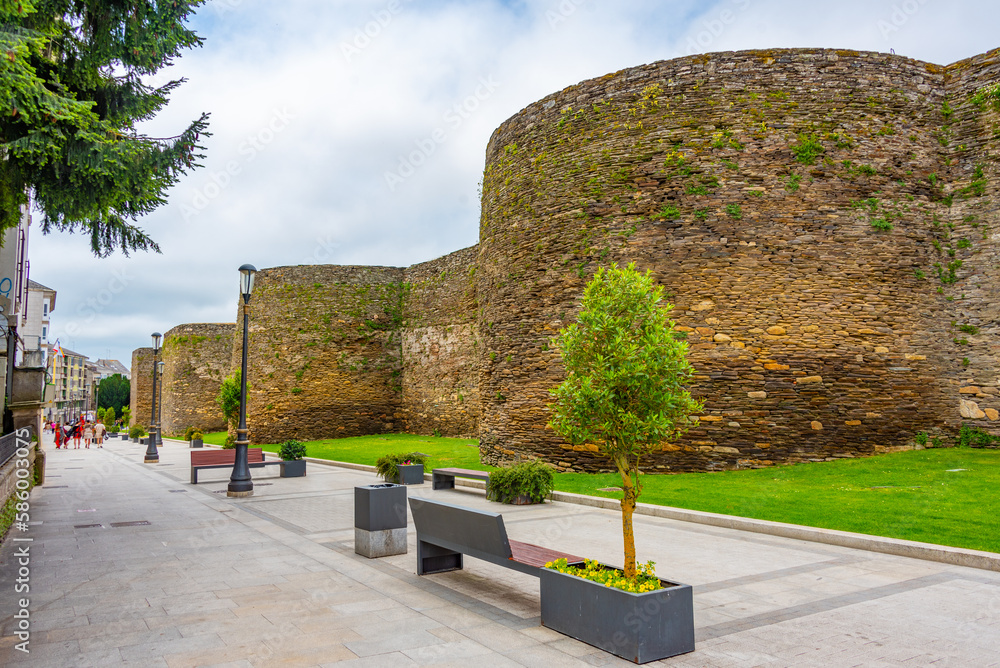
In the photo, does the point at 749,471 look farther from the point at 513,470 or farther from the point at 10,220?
the point at 10,220

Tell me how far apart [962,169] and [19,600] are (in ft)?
53.3

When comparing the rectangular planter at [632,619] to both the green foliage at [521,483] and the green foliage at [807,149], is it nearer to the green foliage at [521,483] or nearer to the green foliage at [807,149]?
the green foliage at [521,483]

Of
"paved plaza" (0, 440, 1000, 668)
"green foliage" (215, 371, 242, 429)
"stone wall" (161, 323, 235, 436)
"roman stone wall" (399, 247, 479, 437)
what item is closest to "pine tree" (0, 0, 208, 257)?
"paved plaza" (0, 440, 1000, 668)

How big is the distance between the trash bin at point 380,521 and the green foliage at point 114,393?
97273 millimetres

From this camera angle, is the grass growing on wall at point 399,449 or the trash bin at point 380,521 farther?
the grass growing on wall at point 399,449

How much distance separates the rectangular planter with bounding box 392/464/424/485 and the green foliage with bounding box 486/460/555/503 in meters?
3.34

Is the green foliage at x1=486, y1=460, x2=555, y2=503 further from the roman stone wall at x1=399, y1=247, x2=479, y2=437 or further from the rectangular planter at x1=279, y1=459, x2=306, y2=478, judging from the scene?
the roman stone wall at x1=399, y1=247, x2=479, y2=437

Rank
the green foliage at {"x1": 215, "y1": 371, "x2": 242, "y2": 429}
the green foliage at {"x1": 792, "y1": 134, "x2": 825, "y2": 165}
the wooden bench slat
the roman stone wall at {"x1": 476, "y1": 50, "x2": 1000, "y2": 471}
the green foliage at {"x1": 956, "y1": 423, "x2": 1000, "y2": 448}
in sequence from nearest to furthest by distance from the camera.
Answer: the wooden bench slat
the green foliage at {"x1": 956, "y1": 423, "x2": 1000, "y2": 448}
the roman stone wall at {"x1": 476, "y1": 50, "x2": 1000, "y2": 471}
the green foliage at {"x1": 792, "y1": 134, "x2": 825, "y2": 165}
the green foliage at {"x1": 215, "y1": 371, "x2": 242, "y2": 429}

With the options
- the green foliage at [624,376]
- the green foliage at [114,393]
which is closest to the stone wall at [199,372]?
the green foliage at [624,376]

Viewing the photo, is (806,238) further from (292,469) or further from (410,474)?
(292,469)

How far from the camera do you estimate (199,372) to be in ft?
134

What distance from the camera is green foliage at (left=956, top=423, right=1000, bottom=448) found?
1234 cm

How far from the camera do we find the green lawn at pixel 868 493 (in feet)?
24.2

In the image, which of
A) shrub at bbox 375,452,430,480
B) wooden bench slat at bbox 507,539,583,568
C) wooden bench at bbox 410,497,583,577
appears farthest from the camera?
shrub at bbox 375,452,430,480
